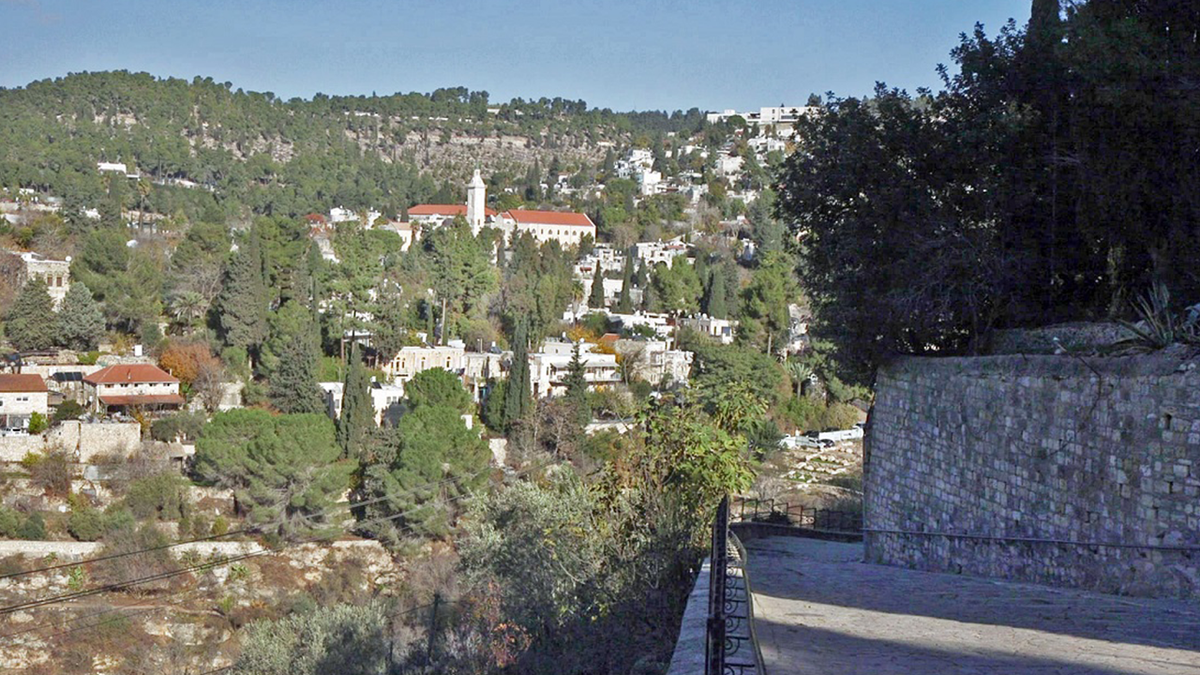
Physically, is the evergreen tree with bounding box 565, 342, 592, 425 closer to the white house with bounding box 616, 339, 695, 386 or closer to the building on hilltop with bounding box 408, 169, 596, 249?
the white house with bounding box 616, 339, 695, 386

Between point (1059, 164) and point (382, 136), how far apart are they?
151390 millimetres

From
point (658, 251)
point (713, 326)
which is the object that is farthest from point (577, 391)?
point (658, 251)

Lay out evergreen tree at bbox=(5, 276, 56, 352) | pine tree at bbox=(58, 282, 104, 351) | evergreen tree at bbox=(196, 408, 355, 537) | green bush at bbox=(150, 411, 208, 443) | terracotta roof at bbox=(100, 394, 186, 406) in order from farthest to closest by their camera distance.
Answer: pine tree at bbox=(58, 282, 104, 351) → evergreen tree at bbox=(5, 276, 56, 352) → terracotta roof at bbox=(100, 394, 186, 406) → green bush at bbox=(150, 411, 208, 443) → evergreen tree at bbox=(196, 408, 355, 537)

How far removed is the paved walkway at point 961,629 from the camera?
482cm

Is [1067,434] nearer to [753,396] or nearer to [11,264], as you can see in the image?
[753,396]

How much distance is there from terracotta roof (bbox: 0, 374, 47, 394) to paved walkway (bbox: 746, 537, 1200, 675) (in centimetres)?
3531

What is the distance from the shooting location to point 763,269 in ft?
167

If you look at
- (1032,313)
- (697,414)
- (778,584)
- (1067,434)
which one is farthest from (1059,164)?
(778,584)

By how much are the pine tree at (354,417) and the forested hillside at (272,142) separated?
32.9 meters

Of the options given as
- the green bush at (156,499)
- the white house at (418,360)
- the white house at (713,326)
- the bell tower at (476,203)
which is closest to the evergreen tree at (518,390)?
the white house at (418,360)

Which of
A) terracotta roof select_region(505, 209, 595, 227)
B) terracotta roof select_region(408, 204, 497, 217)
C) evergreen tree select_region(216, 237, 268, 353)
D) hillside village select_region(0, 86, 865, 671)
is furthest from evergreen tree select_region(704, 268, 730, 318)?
terracotta roof select_region(408, 204, 497, 217)

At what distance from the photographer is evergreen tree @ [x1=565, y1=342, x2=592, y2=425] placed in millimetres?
39812

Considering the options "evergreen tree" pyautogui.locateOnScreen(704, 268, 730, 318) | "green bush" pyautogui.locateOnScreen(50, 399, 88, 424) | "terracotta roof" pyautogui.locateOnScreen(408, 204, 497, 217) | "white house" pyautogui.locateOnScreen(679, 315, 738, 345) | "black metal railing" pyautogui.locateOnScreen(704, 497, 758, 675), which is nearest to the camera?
"black metal railing" pyautogui.locateOnScreen(704, 497, 758, 675)

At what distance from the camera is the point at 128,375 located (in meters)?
39.9
